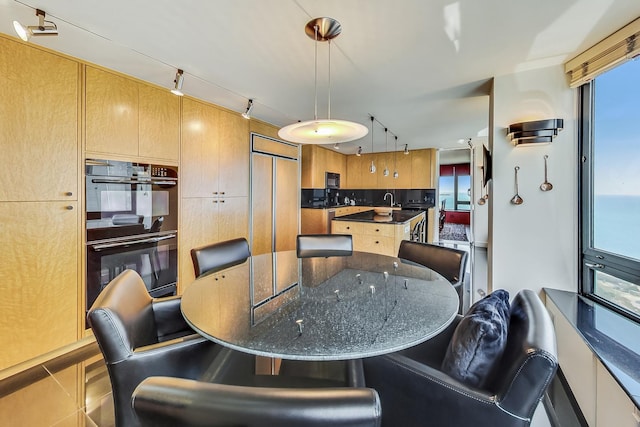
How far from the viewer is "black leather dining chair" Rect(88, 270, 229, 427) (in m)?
0.98

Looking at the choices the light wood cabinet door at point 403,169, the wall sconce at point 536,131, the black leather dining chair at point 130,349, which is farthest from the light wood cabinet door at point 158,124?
the light wood cabinet door at point 403,169

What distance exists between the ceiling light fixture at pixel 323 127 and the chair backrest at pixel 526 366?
1315 mm

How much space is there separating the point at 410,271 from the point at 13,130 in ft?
9.34

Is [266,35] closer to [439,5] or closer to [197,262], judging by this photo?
[439,5]

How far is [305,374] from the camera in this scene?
122 cm

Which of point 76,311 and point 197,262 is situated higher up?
point 197,262

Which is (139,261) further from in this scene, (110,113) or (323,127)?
(323,127)

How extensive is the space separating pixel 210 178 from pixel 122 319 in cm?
232

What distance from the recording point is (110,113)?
2283mm

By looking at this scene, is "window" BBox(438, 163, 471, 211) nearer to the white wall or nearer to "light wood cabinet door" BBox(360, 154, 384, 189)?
"light wood cabinet door" BBox(360, 154, 384, 189)

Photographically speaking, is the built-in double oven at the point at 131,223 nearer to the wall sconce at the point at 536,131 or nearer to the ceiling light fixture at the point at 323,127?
the ceiling light fixture at the point at 323,127

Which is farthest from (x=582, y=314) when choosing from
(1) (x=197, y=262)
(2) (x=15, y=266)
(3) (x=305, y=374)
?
(2) (x=15, y=266)

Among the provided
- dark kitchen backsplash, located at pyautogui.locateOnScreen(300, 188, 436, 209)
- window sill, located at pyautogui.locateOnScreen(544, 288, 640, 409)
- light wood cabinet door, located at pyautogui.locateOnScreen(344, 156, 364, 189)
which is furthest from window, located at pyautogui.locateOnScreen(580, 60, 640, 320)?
light wood cabinet door, located at pyautogui.locateOnScreen(344, 156, 364, 189)

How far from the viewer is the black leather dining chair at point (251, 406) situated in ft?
1.80
